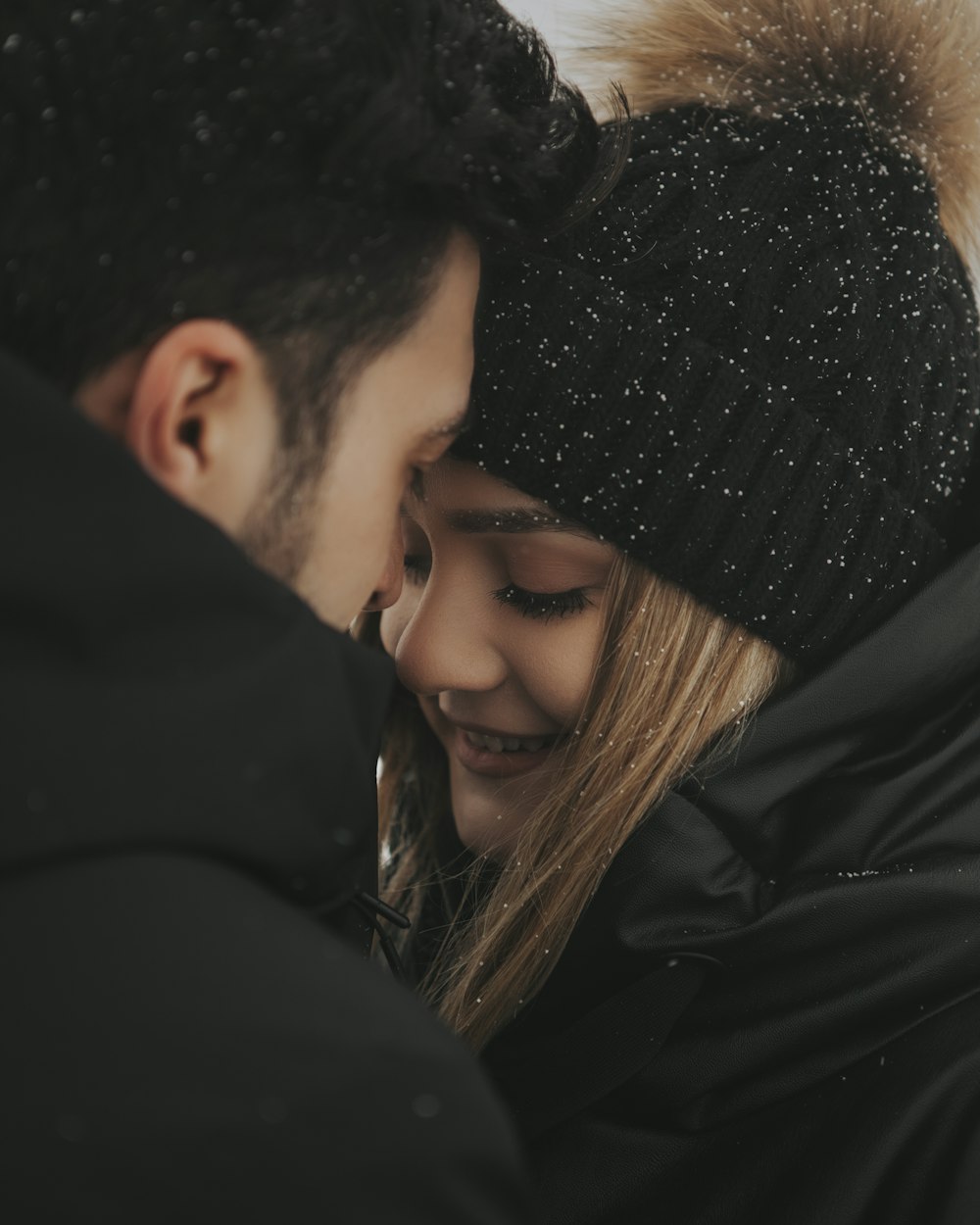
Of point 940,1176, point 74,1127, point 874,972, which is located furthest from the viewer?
point 874,972

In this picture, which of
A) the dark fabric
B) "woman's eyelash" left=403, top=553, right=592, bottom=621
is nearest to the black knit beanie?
the dark fabric

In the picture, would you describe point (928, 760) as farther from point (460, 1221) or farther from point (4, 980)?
point (4, 980)

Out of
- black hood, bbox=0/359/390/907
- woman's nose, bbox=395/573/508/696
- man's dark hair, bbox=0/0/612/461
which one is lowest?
woman's nose, bbox=395/573/508/696

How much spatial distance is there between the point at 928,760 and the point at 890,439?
377mm

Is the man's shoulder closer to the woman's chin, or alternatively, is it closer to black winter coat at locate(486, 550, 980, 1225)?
black winter coat at locate(486, 550, 980, 1225)

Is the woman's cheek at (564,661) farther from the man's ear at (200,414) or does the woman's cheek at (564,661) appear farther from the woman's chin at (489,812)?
the man's ear at (200,414)

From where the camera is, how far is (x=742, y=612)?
1.44 m

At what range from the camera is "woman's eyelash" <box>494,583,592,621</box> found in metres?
1.49

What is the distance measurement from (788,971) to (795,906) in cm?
8

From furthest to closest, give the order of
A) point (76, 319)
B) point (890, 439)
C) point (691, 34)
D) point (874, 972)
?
point (691, 34) < point (890, 439) < point (874, 972) < point (76, 319)

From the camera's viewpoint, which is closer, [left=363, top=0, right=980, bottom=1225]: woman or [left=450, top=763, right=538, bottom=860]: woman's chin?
[left=363, top=0, right=980, bottom=1225]: woman

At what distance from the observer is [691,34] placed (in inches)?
61.7

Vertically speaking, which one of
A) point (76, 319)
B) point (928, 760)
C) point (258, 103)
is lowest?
point (928, 760)

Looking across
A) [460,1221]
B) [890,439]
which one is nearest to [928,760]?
[890,439]
